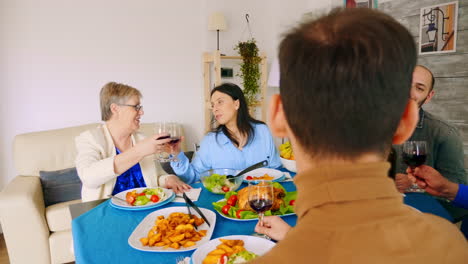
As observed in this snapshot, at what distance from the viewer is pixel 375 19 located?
0.51 metres

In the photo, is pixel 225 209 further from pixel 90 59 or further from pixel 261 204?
pixel 90 59

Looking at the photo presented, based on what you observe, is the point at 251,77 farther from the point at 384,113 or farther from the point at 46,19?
the point at 384,113

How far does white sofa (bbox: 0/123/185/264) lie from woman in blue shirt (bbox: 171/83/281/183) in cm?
120

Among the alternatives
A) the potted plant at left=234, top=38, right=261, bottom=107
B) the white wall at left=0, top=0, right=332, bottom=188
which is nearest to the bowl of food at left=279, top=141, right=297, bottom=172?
the white wall at left=0, top=0, right=332, bottom=188

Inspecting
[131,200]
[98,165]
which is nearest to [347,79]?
[131,200]

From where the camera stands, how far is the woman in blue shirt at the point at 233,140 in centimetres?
239

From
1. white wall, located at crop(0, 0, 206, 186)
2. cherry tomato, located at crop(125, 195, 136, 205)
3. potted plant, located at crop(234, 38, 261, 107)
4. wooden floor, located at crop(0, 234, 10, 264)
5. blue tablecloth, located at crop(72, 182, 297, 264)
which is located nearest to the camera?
blue tablecloth, located at crop(72, 182, 297, 264)

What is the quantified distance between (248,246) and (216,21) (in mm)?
3508

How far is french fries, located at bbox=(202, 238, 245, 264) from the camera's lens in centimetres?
98

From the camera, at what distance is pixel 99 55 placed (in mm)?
3750

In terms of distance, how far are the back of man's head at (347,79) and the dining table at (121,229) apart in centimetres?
72

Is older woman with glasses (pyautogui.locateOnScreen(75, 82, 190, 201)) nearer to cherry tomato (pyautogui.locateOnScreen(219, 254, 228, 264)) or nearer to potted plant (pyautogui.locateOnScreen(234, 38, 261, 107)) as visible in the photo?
cherry tomato (pyautogui.locateOnScreen(219, 254, 228, 264))

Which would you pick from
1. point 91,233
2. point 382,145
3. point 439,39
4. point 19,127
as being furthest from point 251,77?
point 382,145

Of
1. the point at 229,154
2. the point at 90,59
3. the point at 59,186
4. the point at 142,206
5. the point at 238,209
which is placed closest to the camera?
the point at 238,209
